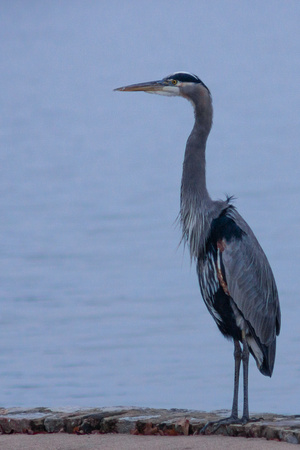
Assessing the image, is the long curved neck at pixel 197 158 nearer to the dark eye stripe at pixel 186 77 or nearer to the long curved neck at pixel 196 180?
the long curved neck at pixel 196 180

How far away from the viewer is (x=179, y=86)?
7090 mm

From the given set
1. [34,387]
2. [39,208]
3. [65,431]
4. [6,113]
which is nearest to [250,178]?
[39,208]

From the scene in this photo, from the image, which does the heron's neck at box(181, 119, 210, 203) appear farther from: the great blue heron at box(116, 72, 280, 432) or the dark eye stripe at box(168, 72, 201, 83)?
the dark eye stripe at box(168, 72, 201, 83)

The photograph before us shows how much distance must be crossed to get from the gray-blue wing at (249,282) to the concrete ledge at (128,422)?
53cm

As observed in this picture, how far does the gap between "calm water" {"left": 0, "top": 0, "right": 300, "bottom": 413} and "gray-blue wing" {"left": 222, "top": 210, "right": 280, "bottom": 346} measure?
2711 millimetres

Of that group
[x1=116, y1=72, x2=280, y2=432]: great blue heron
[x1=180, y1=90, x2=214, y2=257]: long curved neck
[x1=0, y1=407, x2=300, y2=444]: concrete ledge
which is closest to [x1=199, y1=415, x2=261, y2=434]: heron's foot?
[x1=0, y1=407, x2=300, y2=444]: concrete ledge

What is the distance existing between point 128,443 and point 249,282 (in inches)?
51.6

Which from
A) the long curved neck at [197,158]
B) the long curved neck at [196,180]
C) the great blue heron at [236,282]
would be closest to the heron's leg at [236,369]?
the great blue heron at [236,282]

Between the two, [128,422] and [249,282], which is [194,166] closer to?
[249,282]

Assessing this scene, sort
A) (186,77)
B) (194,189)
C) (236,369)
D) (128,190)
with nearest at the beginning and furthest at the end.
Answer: (236,369) → (194,189) → (186,77) → (128,190)

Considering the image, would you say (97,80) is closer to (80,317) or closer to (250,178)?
(250,178)

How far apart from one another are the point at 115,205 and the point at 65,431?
2303 cm

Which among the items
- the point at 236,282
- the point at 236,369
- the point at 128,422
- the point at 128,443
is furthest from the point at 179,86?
the point at 128,443

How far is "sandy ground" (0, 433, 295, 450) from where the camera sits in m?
5.37
